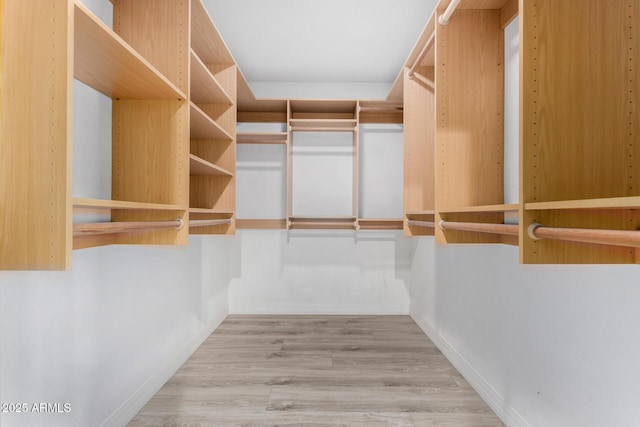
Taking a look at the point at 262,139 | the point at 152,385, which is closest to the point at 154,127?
the point at 152,385

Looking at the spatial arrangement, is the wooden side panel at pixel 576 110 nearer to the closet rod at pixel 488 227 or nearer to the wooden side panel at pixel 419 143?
the closet rod at pixel 488 227

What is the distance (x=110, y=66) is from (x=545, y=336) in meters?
2.25

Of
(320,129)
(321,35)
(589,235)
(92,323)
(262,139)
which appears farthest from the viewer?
(262,139)

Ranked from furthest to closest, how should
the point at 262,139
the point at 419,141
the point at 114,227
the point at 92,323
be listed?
the point at 262,139 → the point at 419,141 → the point at 92,323 → the point at 114,227

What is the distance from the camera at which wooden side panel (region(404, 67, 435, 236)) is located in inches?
103

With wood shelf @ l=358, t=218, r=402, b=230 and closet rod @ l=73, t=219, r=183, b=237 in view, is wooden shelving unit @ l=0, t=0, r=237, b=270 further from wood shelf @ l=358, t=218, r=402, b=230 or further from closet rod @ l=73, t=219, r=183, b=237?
wood shelf @ l=358, t=218, r=402, b=230

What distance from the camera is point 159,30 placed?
71.6 inches

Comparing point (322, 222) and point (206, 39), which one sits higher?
point (206, 39)

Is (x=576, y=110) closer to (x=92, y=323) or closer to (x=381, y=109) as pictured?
(x=92, y=323)

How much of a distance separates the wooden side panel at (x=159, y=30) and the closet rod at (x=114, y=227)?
2.40ft

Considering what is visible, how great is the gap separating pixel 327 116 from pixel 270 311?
2.28 meters

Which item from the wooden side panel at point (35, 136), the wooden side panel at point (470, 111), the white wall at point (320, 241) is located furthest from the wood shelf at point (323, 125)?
the wooden side panel at point (35, 136)

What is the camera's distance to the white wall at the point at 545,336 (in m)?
1.24

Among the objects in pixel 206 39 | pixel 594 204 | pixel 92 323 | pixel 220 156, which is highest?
pixel 206 39
